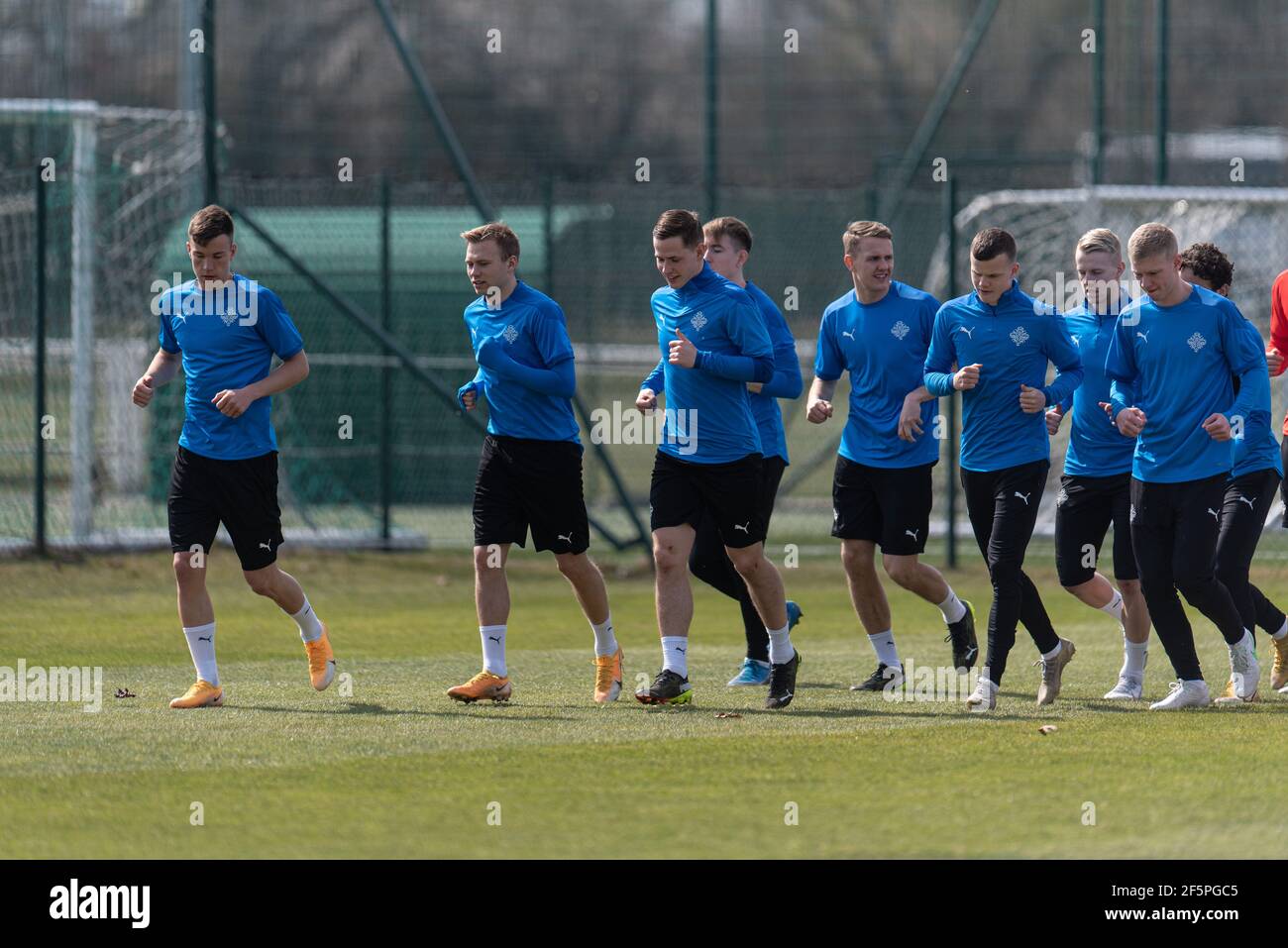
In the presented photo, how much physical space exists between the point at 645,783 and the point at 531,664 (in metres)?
3.69

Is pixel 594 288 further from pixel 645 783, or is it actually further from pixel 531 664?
pixel 645 783

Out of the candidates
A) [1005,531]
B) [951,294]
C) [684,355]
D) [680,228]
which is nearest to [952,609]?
[1005,531]

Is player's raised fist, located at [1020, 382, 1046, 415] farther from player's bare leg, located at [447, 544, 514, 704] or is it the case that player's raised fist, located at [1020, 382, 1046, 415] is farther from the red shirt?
player's bare leg, located at [447, 544, 514, 704]

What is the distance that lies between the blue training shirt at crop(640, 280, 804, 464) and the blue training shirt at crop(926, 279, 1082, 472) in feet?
2.30

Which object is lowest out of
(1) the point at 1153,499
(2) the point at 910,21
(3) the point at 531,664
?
(3) the point at 531,664

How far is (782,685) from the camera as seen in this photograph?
326 inches

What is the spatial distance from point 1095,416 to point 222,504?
155 inches

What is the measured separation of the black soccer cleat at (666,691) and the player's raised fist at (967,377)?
5.65ft

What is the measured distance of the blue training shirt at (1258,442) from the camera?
806 centimetres

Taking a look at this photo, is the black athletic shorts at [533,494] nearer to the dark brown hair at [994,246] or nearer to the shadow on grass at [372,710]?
the shadow on grass at [372,710]

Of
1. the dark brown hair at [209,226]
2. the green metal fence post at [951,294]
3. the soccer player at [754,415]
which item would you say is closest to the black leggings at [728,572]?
the soccer player at [754,415]

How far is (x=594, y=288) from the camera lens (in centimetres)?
2084

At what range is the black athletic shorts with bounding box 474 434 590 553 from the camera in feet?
27.6

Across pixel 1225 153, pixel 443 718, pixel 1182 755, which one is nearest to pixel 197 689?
pixel 443 718
